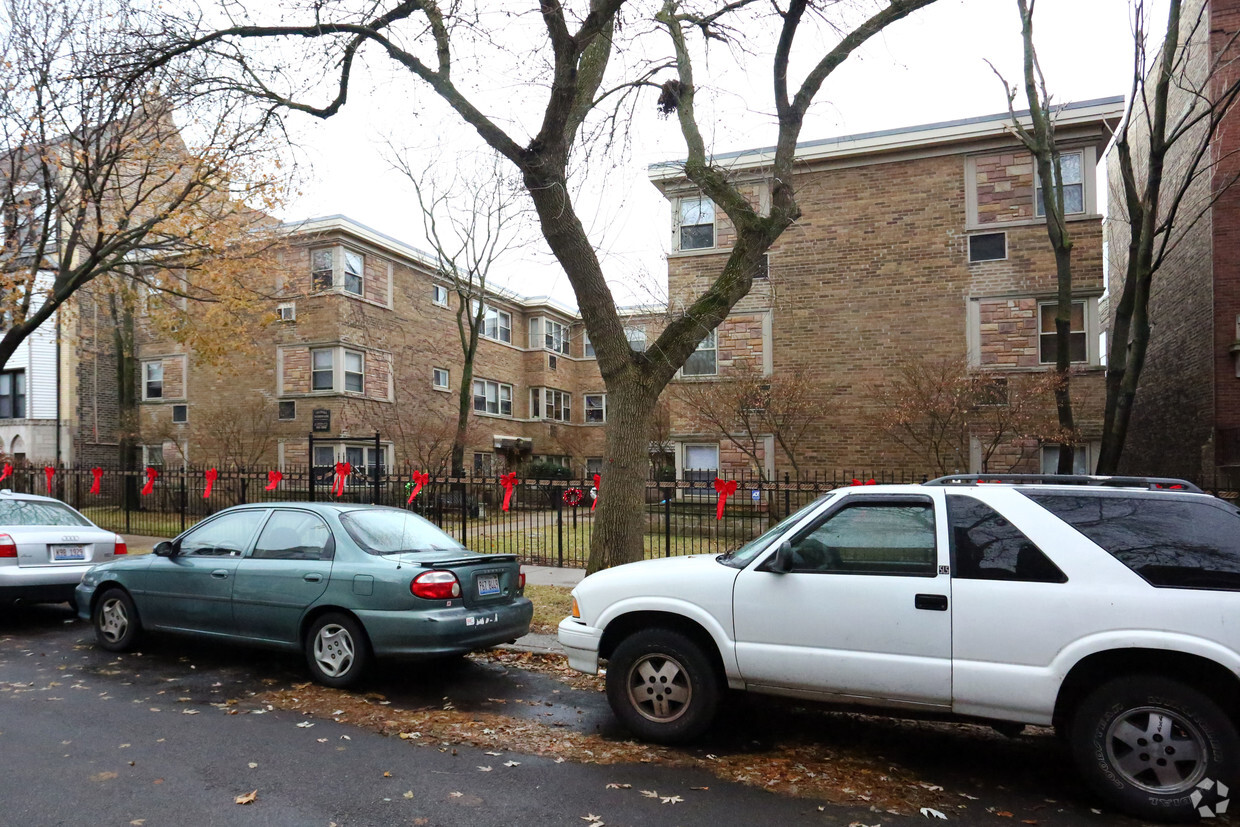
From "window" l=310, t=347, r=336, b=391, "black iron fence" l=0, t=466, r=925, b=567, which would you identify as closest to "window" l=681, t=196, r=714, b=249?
"black iron fence" l=0, t=466, r=925, b=567

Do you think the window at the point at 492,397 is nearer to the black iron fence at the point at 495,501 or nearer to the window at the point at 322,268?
the black iron fence at the point at 495,501

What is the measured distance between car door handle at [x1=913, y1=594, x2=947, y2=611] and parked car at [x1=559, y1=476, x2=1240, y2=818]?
1cm

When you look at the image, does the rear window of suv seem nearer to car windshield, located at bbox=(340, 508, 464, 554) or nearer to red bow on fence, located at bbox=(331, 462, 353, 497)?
car windshield, located at bbox=(340, 508, 464, 554)

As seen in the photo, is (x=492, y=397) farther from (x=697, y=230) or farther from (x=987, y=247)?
(x=987, y=247)

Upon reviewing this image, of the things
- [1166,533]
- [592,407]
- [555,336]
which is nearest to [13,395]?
[555,336]

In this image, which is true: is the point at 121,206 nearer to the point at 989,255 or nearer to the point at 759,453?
the point at 759,453

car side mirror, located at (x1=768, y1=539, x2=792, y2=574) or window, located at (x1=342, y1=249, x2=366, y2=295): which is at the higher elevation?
window, located at (x1=342, y1=249, x2=366, y2=295)

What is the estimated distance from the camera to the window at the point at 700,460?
20.5 m

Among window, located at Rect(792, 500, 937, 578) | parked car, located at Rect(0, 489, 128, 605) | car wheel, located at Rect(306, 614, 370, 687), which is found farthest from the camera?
parked car, located at Rect(0, 489, 128, 605)

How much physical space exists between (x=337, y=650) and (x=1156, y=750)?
214 inches

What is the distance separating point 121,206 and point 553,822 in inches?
629

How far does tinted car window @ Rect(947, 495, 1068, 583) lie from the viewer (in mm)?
4457

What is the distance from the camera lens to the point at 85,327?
2703 cm

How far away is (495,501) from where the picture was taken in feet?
81.7
